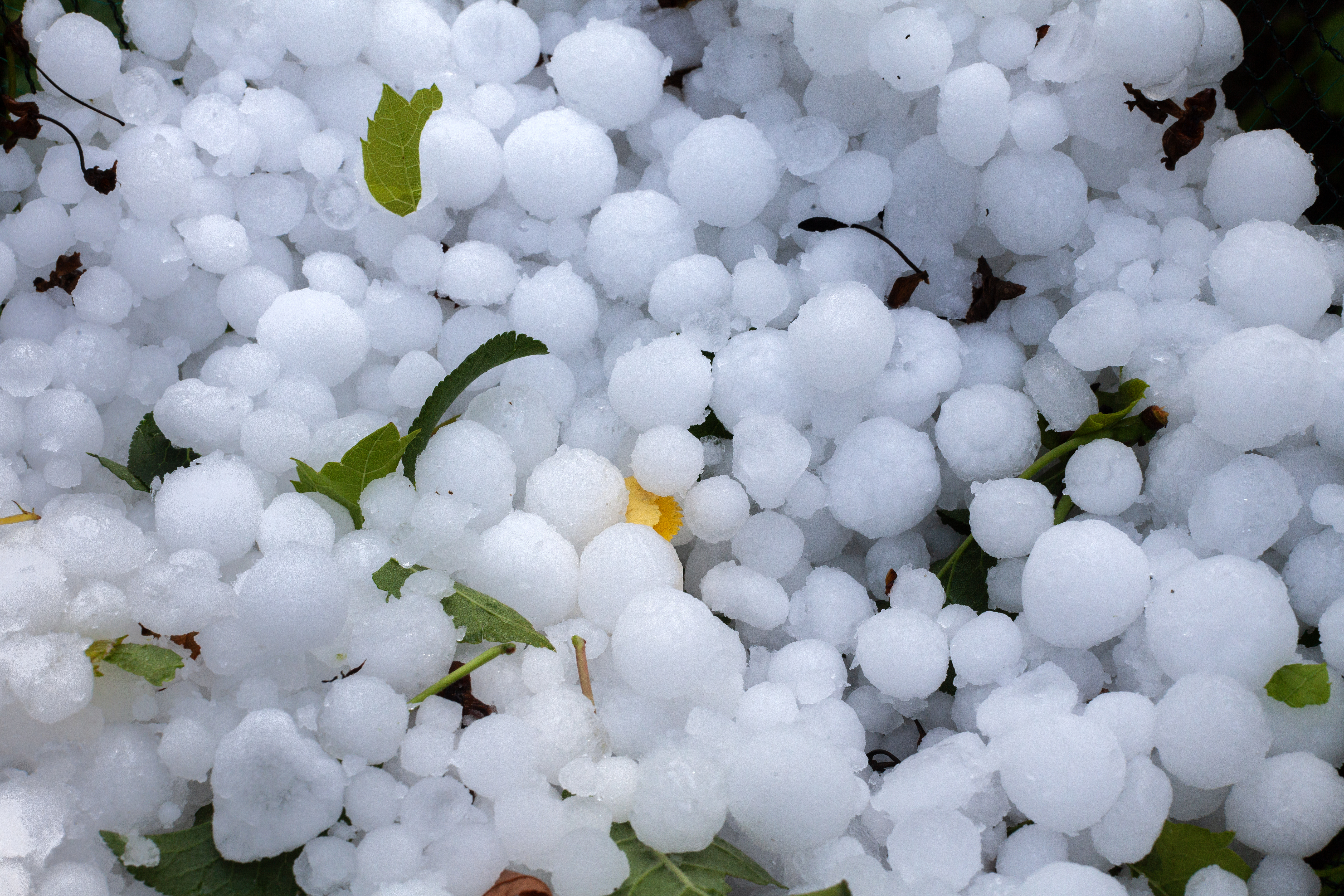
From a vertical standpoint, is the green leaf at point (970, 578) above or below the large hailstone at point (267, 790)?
above

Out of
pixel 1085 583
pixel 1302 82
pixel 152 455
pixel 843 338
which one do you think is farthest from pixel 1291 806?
pixel 152 455

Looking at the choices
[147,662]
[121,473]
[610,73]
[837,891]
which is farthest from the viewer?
[610,73]

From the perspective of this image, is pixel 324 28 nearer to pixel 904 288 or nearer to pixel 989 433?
pixel 904 288

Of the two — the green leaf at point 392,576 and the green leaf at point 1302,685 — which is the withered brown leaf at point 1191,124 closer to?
the green leaf at point 1302,685

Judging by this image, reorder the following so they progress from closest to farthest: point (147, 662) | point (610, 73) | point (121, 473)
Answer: point (147, 662) < point (121, 473) < point (610, 73)

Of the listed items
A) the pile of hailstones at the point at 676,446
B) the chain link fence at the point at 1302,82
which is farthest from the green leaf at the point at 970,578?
the chain link fence at the point at 1302,82

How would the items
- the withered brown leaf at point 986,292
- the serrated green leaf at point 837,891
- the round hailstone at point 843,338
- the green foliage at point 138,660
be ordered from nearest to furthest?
the serrated green leaf at point 837,891, the green foliage at point 138,660, the round hailstone at point 843,338, the withered brown leaf at point 986,292
